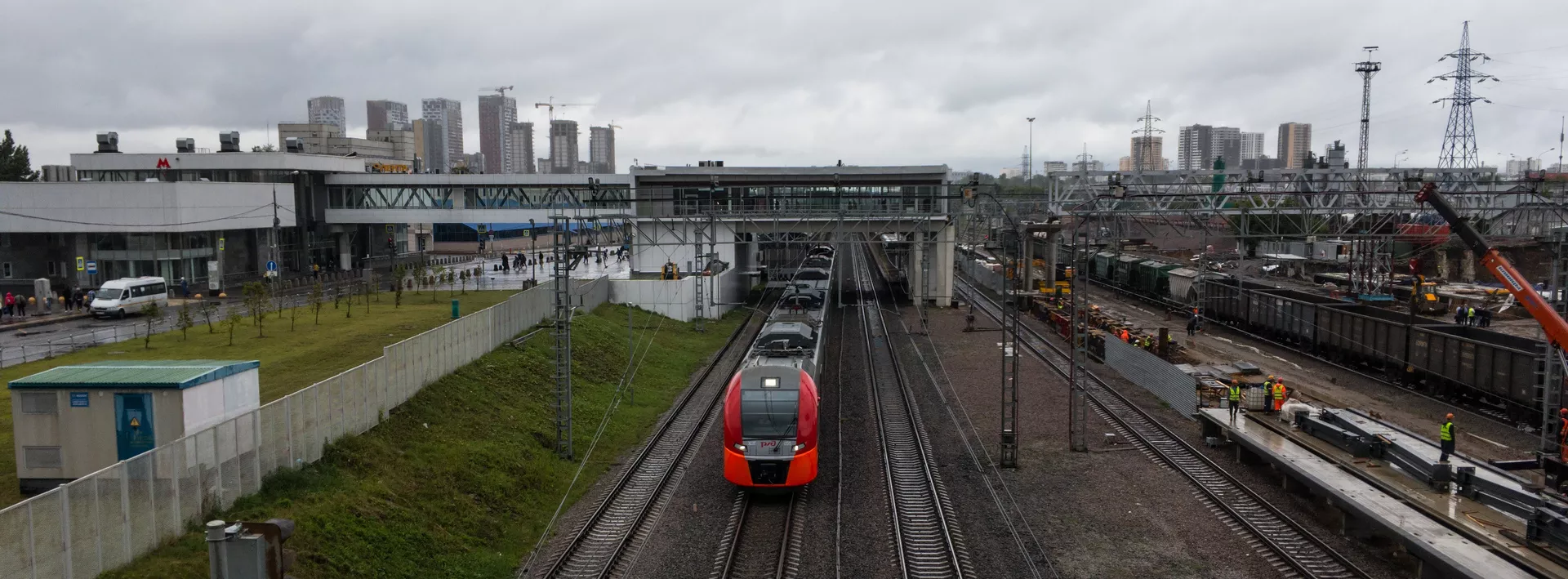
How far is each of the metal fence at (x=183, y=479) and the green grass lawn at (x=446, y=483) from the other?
10.1 inches

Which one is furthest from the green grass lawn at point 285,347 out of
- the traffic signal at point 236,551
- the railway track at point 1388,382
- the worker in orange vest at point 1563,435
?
the worker in orange vest at point 1563,435

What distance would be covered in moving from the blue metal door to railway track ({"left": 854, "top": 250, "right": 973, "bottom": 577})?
1036 cm

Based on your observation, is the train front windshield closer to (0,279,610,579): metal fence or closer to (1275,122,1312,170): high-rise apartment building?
(0,279,610,579): metal fence

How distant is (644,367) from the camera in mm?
29562

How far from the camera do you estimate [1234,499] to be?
53.5 ft

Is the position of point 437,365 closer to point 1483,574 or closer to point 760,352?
point 760,352

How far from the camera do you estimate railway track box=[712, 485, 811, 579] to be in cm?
1346

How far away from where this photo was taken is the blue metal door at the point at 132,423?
40.6 ft

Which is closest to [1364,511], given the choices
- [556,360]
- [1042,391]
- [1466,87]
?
[1042,391]

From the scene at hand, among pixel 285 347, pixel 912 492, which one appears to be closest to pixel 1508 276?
pixel 912 492

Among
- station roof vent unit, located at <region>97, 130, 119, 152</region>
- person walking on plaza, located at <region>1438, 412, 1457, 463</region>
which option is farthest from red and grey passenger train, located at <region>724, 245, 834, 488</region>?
station roof vent unit, located at <region>97, 130, 119, 152</region>

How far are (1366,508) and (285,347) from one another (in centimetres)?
2363

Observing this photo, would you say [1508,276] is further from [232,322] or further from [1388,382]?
[232,322]

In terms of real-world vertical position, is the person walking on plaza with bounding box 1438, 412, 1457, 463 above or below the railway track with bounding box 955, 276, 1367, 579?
above
